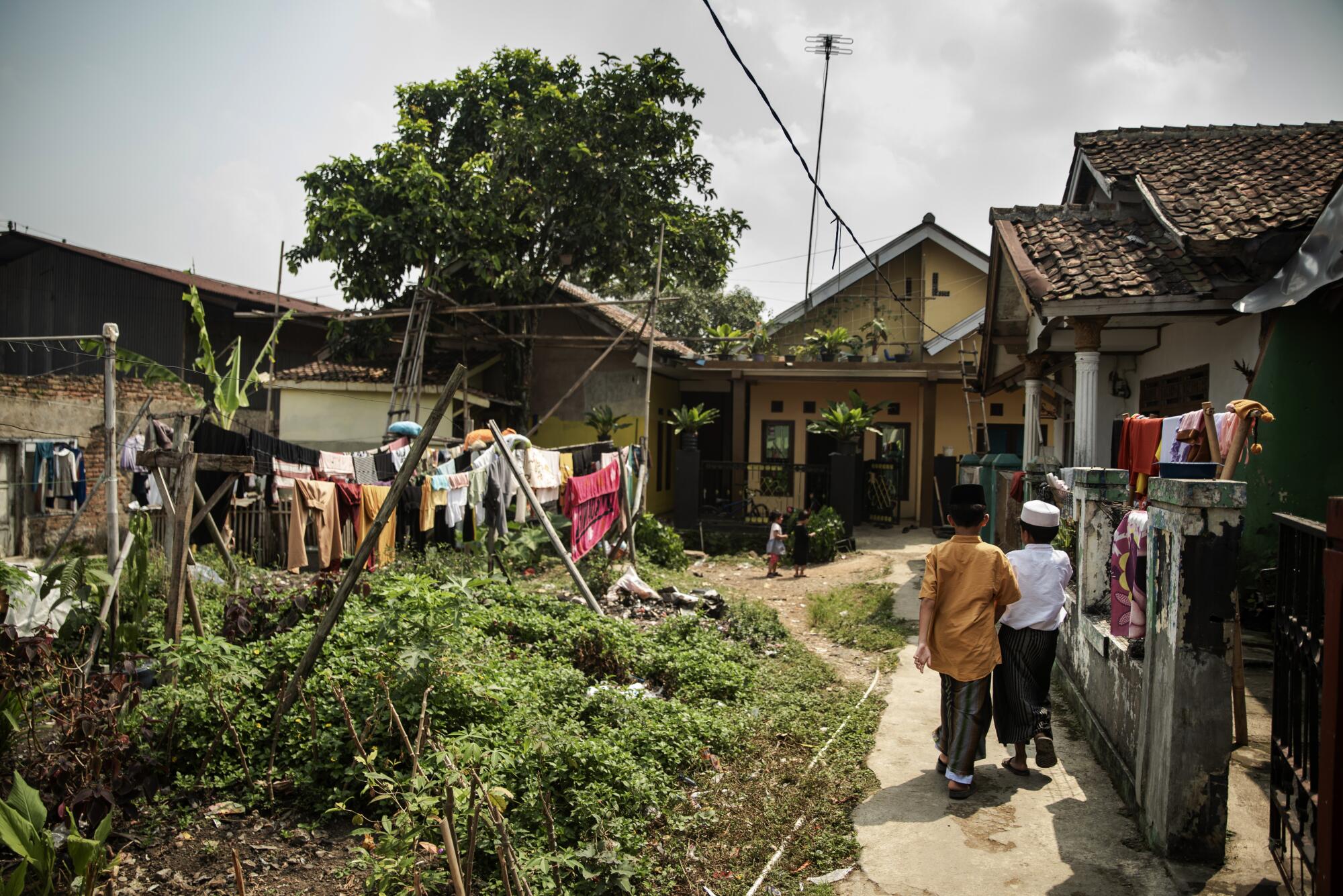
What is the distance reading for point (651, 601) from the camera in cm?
930

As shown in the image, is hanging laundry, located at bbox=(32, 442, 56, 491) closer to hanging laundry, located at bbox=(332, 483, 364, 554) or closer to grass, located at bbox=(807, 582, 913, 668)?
hanging laundry, located at bbox=(332, 483, 364, 554)

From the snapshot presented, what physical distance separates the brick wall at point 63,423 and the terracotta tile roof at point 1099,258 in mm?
12489

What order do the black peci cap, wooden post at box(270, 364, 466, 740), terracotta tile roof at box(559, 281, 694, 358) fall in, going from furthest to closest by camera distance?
1. terracotta tile roof at box(559, 281, 694, 358)
2. the black peci cap
3. wooden post at box(270, 364, 466, 740)

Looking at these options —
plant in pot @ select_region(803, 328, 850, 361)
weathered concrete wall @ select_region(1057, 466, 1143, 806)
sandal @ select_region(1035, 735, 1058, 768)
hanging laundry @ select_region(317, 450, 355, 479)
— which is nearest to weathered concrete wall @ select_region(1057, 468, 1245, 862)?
weathered concrete wall @ select_region(1057, 466, 1143, 806)

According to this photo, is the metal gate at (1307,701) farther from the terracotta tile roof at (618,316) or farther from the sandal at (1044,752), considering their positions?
the terracotta tile roof at (618,316)

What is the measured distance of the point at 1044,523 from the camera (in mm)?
4648

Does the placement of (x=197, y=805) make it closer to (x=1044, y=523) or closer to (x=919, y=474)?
(x=1044, y=523)

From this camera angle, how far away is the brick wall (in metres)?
12.9

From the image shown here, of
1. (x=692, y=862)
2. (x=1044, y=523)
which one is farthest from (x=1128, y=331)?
(x=692, y=862)

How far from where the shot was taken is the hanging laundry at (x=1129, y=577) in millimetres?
4105

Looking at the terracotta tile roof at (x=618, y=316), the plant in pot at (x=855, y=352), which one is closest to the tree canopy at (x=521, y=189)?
the terracotta tile roof at (x=618, y=316)

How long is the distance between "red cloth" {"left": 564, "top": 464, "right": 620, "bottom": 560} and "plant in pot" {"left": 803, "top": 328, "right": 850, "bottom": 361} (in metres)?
8.12

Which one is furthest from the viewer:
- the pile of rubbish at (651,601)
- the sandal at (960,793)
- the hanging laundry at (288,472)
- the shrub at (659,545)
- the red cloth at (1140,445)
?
the shrub at (659,545)

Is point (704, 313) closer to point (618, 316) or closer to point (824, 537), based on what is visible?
point (618, 316)
